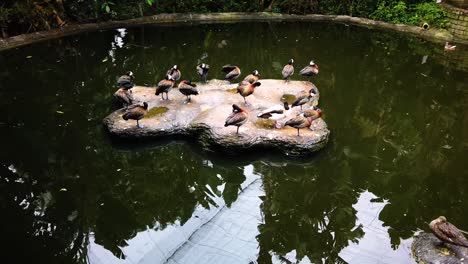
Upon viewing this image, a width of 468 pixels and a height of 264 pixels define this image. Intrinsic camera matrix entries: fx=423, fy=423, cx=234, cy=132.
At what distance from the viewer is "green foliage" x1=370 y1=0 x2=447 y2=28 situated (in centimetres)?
1534

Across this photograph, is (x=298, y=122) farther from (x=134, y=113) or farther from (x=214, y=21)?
(x=214, y=21)

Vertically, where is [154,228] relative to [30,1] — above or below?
below

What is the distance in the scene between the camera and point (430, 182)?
7.24 meters

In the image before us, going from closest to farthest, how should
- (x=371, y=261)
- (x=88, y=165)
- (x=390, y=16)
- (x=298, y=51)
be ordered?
(x=371, y=261)
(x=88, y=165)
(x=298, y=51)
(x=390, y=16)

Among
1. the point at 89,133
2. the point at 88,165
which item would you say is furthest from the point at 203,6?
the point at 88,165

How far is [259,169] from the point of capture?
7648 mm

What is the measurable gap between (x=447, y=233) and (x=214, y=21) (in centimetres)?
1345

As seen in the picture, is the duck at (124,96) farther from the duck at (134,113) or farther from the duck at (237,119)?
the duck at (237,119)

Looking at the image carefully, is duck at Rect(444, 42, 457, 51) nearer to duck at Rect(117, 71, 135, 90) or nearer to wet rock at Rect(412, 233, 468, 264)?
wet rock at Rect(412, 233, 468, 264)

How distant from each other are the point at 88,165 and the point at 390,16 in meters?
13.2

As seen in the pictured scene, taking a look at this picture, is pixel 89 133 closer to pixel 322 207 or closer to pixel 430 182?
pixel 322 207

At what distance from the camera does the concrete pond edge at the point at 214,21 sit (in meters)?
14.1

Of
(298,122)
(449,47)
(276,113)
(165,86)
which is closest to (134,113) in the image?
(165,86)

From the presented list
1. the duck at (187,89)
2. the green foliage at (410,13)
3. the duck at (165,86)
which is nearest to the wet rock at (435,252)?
the duck at (187,89)
